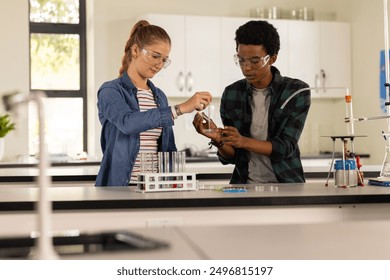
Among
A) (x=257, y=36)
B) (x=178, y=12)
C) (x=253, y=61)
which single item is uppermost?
(x=178, y=12)

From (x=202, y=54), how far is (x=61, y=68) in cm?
133

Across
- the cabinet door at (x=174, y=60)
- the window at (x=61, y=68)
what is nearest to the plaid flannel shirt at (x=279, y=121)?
the cabinet door at (x=174, y=60)

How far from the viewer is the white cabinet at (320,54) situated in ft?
22.5

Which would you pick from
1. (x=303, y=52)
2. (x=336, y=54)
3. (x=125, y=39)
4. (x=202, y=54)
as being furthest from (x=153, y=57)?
(x=336, y=54)

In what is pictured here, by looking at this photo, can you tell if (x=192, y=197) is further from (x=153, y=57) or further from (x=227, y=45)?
(x=227, y=45)

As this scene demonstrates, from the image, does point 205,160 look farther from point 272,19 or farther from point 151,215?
point 151,215

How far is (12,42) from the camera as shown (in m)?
6.31

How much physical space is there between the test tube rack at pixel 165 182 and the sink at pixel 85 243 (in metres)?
1.10

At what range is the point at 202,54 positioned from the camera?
6.61 m

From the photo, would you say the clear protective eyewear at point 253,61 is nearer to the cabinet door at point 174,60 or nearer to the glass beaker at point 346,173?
the glass beaker at point 346,173

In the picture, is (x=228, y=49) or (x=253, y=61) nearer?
(x=253, y=61)

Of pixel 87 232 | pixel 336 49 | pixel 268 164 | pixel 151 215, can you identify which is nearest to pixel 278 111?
pixel 268 164

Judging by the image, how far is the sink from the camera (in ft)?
5.09

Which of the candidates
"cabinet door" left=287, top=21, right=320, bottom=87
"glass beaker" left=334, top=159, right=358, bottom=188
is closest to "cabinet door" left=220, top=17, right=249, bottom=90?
"cabinet door" left=287, top=21, right=320, bottom=87
